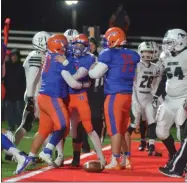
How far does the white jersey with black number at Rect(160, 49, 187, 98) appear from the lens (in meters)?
9.81

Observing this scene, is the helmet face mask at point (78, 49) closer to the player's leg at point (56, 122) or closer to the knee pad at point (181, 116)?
the player's leg at point (56, 122)

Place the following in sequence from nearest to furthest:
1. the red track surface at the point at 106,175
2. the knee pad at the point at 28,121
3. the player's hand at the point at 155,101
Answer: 1. the red track surface at the point at 106,175
2. the knee pad at the point at 28,121
3. the player's hand at the point at 155,101

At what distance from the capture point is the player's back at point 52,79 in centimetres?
973

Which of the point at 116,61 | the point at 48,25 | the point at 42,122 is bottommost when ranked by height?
the point at 42,122

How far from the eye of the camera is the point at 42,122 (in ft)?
32.1

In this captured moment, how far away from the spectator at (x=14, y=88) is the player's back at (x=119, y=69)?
22.1ft

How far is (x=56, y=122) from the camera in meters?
9.63

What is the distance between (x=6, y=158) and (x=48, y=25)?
13.8 metres

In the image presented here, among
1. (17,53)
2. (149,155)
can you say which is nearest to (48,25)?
(17,53)

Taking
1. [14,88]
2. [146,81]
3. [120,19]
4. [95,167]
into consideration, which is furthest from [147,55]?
[120,19]

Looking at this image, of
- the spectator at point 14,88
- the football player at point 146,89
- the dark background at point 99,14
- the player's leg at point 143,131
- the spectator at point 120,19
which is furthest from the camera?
the dark background at point 99,14

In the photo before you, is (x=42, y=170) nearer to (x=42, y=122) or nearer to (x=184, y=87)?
(x=42, y=122)

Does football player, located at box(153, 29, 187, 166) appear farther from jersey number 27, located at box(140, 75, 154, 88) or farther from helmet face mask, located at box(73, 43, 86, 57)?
jersey number 27, located at box(140, 75, 154, 88)

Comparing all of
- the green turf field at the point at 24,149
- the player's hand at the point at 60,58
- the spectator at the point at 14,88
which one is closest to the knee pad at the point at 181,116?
the player's hand at the point at 60,58
